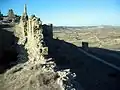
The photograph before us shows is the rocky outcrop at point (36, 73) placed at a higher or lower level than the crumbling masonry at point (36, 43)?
lower

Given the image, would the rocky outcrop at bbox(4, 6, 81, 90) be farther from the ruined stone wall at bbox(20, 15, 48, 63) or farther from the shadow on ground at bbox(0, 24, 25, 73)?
the shadow on ground at bbox(0, 24, 25, 73)

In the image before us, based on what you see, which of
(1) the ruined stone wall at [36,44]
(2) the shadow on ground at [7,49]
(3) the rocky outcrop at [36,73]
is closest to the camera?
(3) the rocky outcrop at [36,73]

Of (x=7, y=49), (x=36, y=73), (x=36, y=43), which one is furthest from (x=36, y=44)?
(x=7, y=49)

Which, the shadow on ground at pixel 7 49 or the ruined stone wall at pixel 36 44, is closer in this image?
the ruined stone wall at pixel 36 44

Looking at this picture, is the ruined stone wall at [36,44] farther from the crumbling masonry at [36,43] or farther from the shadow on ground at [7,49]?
the shadow on ground at [7,49]

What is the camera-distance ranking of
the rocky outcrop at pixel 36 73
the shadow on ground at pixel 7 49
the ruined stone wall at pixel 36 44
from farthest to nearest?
the shadow on ground at pixel 7 49
the ruined stone wall at pixel 36 44
the rocky outcrop at pixel 36 73

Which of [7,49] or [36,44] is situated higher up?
[36,44]

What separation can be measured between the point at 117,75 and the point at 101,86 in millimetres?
6071

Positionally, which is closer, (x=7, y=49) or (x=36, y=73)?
(x=36, y=73)

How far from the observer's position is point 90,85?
2484cm

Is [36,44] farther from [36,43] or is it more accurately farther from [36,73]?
[36,73]

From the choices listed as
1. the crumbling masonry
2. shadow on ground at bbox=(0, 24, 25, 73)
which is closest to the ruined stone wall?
the crumbling masonry

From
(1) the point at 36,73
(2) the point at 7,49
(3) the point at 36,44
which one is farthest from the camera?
(2) the point at 7,49

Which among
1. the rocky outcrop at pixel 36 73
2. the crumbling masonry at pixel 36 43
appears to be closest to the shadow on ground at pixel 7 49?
the rocky outcrop at pixel 36 73
